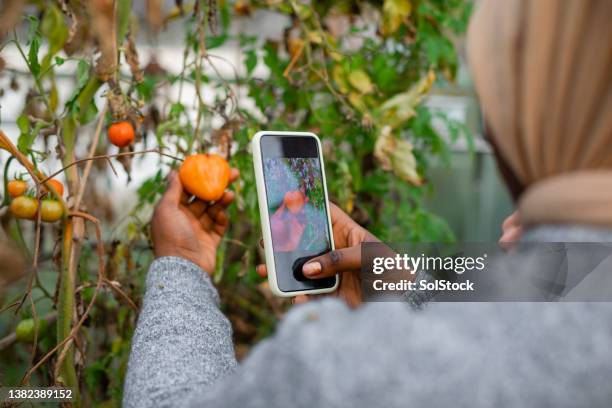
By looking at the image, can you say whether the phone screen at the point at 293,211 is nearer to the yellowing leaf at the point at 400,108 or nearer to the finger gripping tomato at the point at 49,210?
the finger gripping tomato at the point at 49,210

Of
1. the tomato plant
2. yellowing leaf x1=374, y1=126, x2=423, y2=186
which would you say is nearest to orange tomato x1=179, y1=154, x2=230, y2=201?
the tomato plant

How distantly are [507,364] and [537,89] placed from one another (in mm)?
176

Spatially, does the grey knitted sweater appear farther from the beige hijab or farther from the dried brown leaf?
the dried brown leaf

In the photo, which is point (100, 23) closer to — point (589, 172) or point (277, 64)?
point (589, 172)

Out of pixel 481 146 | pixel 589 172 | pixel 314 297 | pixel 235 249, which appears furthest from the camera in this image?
pixel 481 146

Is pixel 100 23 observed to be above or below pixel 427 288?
above

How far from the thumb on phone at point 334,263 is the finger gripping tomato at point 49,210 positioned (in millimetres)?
333

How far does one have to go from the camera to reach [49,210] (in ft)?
2.83

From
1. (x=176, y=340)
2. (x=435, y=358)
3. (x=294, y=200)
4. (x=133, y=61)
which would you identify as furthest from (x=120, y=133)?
(x=435, y=358)

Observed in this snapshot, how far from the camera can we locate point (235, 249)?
1600 millimetres

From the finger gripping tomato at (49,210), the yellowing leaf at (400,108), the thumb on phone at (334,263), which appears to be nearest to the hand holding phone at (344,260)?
the thumb on phone at (334,263)

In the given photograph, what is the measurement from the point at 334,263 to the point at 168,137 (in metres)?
0.48

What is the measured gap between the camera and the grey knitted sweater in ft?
1.37

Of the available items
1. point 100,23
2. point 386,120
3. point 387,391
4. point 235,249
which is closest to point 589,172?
point 387,391
